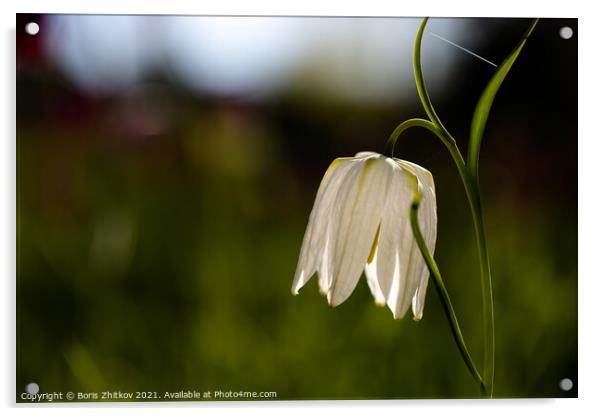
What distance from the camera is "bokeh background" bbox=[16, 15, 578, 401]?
1.32m

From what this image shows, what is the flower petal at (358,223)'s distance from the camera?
1079 mm

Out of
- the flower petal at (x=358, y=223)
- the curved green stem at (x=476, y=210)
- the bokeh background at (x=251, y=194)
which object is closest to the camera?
the flower petal at (x=358, y=223)

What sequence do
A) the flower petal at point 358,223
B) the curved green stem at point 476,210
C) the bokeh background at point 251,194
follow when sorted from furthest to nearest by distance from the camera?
the bokeh background at point 251,194 → the curved green stem at point 476,210 → the flower petal at point 358,223

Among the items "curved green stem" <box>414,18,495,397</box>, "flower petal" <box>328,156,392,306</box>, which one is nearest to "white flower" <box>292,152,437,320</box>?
"flower petal" <box>328,156,392,306</box>

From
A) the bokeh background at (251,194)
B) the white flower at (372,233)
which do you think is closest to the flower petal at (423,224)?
the white flower at (372,233)

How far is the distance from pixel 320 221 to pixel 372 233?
3.6 inches

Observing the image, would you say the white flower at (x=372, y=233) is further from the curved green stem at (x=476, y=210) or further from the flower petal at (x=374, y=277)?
the curved green stem at (x=476, y=210)

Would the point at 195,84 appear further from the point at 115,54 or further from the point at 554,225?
the point at 554,225

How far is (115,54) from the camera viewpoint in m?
1.32

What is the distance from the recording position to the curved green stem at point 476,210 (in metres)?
1.19

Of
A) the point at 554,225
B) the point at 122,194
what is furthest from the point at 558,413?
the point at 122,194

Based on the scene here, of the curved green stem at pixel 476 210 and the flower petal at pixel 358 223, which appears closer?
the flower petal at pixel 358 223

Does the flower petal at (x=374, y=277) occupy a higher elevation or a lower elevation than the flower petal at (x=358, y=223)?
lower

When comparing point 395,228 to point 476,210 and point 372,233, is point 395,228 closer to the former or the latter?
point 372,233
